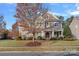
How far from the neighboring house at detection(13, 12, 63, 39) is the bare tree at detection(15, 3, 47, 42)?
3 cm

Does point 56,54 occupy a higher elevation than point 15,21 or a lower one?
lower

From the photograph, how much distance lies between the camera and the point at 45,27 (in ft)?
6.20

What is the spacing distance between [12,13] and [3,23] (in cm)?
13

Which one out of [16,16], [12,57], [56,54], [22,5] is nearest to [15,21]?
[16,16]

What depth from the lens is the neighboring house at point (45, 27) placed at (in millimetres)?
1889

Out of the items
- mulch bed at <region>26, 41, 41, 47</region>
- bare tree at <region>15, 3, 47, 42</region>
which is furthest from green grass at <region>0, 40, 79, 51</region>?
bare tree at <region>15, 3, 47, 42</region>

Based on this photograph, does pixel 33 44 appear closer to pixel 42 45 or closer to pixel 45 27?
pixel 42 45

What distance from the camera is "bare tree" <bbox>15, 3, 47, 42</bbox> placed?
74.4 inches

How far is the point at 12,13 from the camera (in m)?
1.88

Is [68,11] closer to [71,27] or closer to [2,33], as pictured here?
[71,27]

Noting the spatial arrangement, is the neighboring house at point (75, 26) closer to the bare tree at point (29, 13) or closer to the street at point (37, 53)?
the street at point (37, 53)

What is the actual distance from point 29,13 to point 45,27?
0.66 feet

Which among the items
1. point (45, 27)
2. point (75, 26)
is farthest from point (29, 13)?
point (75, 26)

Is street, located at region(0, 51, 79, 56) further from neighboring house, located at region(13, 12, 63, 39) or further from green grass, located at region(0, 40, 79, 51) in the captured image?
neighboring house, located at region(13, 12, 63, 39)
